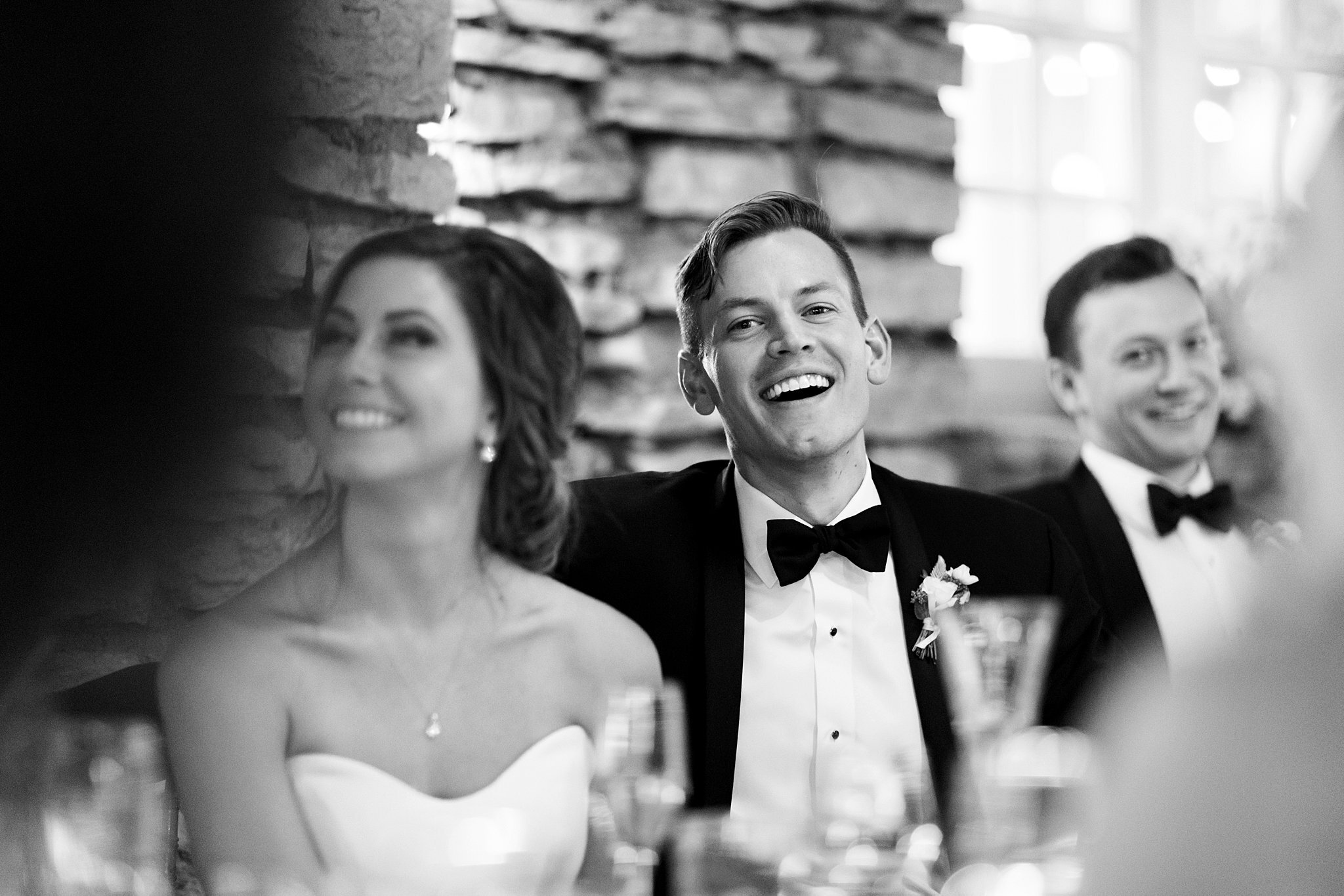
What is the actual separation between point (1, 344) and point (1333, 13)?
290 centimetres

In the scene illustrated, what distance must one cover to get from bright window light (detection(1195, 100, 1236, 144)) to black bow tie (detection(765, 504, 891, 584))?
1.54 metres

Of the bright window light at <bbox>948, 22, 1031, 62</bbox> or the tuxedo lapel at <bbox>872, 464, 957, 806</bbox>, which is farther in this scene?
the bright window light at <bbox>948, 22, 1031, 62</bbox>

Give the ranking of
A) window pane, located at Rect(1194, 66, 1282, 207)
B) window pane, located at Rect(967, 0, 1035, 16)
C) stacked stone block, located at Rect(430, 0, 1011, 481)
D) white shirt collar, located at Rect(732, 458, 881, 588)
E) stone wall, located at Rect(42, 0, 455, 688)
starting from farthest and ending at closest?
window pane, located at Rect(1194, 66, 1282, 207), window pane, located at Rect(967, 0, 1035, 16), stacked stone block, located at Rect(430, 0, 1011, 481), white shirt collar, located at Rect(732, 458, 881, 588), stone wall, located at Rect(42, 0, 455, 688)

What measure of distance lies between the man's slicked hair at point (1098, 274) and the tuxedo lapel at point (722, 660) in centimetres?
82

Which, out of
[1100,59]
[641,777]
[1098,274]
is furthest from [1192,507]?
[641,777]

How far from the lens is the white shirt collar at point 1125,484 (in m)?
1.95

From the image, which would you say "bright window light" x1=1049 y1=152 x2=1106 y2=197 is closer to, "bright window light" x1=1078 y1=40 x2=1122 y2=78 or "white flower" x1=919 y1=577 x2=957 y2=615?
"bright window light" x1=1078 y1=40 x2=1122 y2=78

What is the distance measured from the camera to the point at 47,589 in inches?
12.6

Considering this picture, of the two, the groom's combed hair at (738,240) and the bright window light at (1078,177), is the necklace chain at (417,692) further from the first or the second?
the bright window light at (1078,177)

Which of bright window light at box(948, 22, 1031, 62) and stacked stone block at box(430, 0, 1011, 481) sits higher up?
bright window light at box(948, 22, 1031, 62)

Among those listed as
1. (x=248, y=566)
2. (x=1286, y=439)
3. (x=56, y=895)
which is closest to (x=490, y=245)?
(x=248, y=566)

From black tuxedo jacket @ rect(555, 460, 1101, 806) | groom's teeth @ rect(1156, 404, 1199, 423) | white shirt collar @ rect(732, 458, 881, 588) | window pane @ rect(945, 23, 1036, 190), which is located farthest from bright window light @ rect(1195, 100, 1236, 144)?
white shirt collar @ rect(732, 458, 881, 588)

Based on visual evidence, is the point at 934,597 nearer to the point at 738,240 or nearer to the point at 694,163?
the point at 738,240

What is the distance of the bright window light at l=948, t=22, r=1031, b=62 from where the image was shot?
7.76ft
